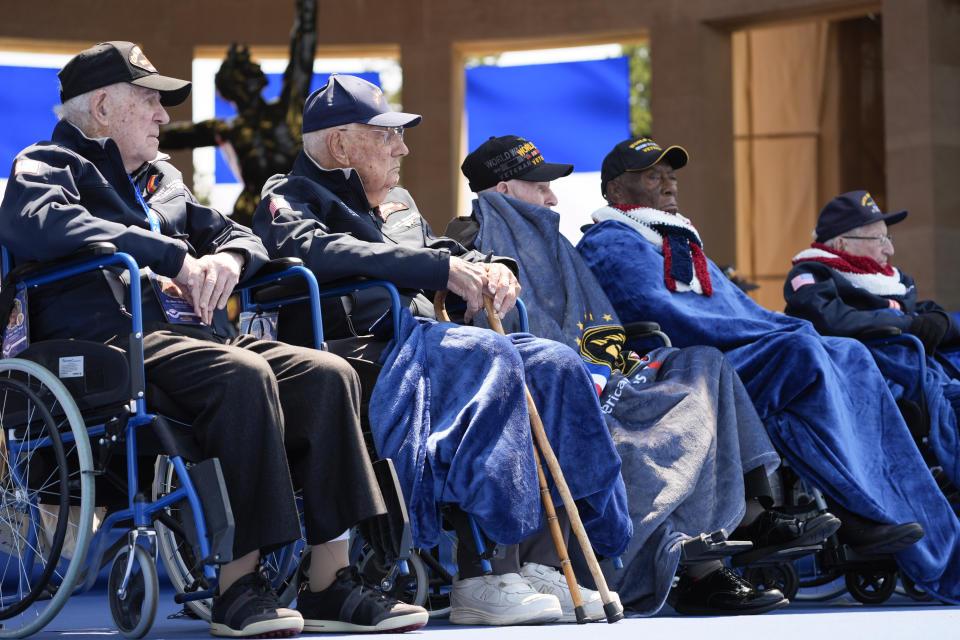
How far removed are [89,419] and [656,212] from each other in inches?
86.5

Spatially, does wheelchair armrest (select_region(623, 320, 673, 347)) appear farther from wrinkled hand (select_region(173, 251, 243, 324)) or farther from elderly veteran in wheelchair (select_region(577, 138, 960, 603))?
wrinkled hand (select_region(173, 251, 243, 324))

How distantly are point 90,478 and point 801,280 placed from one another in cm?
284

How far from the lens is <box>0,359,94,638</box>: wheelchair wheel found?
2469 mm

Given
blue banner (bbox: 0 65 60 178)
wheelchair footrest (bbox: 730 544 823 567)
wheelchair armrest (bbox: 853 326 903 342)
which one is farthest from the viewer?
blue banner (bbox: 0 65 60 178)

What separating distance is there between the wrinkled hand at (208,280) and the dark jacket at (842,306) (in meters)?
2.31

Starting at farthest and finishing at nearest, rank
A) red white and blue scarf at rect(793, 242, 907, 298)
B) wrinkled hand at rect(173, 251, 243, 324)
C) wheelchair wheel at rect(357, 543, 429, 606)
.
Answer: red white and blue scarf at rect(793, 242, 907, 298), wheelchair wheel at rect(357, 543, 429, 606), wrinkled hand at rect(173, 251, 243, 324)

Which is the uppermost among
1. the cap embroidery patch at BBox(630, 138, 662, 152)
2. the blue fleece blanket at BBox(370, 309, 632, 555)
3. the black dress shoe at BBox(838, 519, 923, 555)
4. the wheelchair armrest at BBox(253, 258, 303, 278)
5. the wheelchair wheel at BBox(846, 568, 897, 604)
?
the cap embroidery patch at BBox(630, 138, 662, 152)

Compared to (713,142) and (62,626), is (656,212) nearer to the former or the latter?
(62,626)

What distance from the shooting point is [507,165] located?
13.5 feet

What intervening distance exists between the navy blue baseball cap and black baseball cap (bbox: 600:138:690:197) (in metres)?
1.24

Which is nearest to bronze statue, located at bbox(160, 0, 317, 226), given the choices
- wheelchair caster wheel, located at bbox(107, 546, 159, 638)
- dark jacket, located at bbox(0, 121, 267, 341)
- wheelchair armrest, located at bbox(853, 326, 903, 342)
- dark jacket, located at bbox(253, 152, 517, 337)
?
wheelchair armrest, located at bbox(853, 326, 903, 342)

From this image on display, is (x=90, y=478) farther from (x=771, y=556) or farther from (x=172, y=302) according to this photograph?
(x=771, y=556)

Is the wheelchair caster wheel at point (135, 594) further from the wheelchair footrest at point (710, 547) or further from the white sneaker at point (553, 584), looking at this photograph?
the wheelchair footrest at point (710, 547)

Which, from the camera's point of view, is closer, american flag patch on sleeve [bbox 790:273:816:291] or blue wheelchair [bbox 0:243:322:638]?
blue wheelchair [bbox 0:243:322:638]
